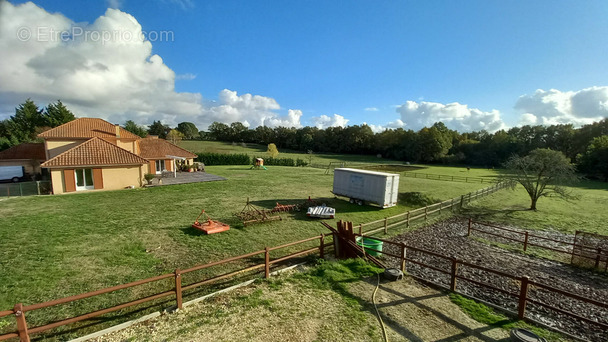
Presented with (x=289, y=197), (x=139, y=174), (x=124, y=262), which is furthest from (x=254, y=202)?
(x=139, y=174)

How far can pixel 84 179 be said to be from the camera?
22203 millimetres

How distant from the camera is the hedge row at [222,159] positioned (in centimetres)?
4994

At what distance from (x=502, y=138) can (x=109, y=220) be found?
9529 centimetres

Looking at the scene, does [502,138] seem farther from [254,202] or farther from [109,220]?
[109,220]

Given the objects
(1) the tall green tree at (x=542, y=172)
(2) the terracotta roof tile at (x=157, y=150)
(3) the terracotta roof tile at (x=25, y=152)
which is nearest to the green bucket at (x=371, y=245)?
(1) the tall green tree at (x=542, y=172)

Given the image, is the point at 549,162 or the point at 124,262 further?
the point at 549,162

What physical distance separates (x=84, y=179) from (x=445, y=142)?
263 ft

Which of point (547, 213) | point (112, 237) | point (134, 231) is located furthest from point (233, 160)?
point (547, 213)

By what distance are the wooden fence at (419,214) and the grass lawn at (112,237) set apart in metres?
1.42

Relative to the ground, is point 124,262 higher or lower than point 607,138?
lower

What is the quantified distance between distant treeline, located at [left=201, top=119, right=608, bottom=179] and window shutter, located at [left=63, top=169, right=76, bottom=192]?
7546 centimetres

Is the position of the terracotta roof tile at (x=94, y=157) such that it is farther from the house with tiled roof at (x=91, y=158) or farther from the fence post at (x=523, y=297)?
the fence post at (x=523, y=297)

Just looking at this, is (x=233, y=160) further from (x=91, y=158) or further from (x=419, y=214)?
(x=419, y=214)

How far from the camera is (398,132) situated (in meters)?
89.1
